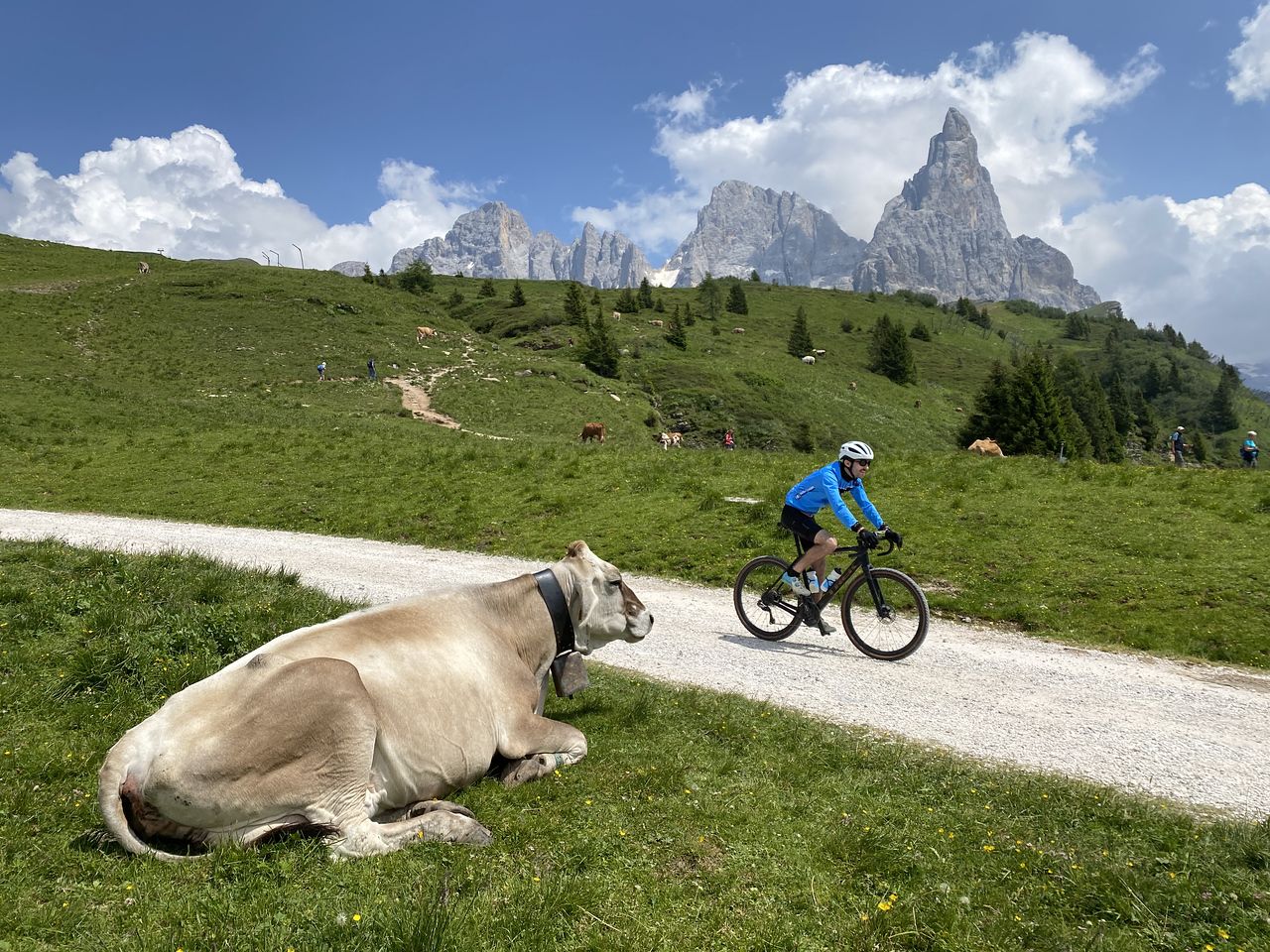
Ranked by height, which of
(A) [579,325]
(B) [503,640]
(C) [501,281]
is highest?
(C) [501,281]

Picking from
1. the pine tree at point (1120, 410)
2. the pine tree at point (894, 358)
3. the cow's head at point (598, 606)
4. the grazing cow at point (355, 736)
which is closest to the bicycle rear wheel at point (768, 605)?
the cow's head at point (598, 606)

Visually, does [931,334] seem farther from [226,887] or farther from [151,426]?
[226,887]

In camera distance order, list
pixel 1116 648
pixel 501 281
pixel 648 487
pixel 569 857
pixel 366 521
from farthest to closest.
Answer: pixel 501 281
pixel 648 487
pixel 366 521
pixel 1116 648
pixel 569 857

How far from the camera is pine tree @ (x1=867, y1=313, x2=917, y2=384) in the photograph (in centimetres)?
9775

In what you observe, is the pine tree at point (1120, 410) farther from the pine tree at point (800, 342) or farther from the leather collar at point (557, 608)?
the leather collar at point (557, 608)

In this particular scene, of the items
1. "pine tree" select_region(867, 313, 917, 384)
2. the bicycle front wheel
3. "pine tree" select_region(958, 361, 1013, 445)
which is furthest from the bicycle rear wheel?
"pine tree" select_region(867, 313, 917, 384)

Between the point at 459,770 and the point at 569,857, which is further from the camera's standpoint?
the point at 459,770

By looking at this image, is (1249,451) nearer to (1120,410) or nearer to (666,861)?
(666,861)

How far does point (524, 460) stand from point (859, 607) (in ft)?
52.3

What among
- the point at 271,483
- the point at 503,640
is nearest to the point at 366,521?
the point at 271,483

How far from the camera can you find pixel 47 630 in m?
7.75

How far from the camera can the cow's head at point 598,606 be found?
22.3ft

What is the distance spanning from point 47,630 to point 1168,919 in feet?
32.6

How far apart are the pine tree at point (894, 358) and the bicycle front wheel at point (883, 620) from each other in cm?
9109
